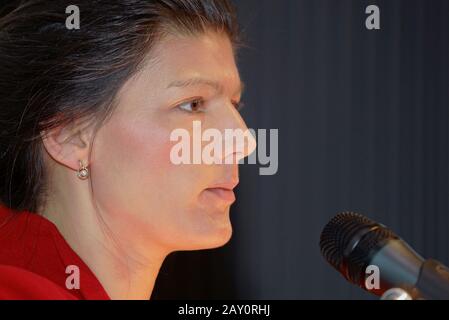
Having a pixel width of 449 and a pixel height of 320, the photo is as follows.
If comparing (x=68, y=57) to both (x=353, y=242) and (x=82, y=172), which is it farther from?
(x=353, y=242)

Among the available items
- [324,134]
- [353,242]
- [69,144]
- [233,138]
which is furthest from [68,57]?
[324,134]

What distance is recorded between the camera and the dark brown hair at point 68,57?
870 mm

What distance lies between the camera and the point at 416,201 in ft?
4.53

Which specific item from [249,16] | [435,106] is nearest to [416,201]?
[435,106]

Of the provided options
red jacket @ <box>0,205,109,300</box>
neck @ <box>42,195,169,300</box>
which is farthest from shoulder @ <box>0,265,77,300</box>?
neck @ <box>42,195,169,300</box>

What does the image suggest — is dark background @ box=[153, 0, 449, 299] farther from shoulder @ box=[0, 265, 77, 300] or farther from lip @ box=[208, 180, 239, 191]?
shoulder @ box=[0, 265, 77, 300]

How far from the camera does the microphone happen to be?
0.56 m

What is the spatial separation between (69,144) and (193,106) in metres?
0.19

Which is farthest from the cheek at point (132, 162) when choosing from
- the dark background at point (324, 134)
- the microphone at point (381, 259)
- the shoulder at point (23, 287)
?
the dark background at point (324, 134)

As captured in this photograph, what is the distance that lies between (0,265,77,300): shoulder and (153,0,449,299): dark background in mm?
664

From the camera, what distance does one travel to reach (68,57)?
0.87 m
